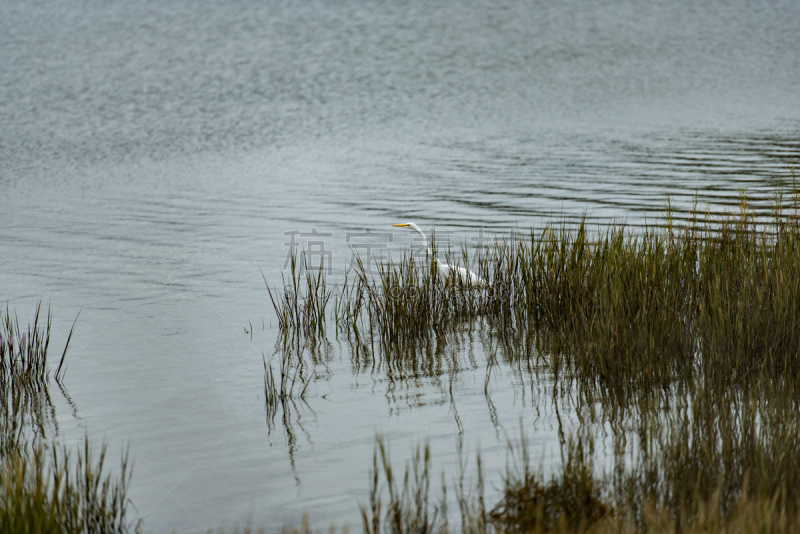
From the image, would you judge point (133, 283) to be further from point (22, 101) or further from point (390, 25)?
point (390, 25)

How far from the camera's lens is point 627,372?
15.2 ft

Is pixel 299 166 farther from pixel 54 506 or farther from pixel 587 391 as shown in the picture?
pixel 54 506

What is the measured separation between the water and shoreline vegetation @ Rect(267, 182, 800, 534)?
325 millimetres

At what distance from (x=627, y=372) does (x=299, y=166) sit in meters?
13.2

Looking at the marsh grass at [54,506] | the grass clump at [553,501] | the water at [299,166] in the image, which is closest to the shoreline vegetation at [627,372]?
the grass clump at [553,501]

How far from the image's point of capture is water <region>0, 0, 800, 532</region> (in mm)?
4555

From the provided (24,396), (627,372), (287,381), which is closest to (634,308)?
(627,372)

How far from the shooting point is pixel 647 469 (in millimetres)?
3311

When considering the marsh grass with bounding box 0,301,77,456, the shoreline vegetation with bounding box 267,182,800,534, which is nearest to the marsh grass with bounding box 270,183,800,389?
the shoreline vegetation with bounding box 267,182,800,534

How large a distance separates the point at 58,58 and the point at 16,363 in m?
27.6

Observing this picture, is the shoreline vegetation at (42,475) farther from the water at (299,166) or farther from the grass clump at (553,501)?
the grass clump at (553,501)

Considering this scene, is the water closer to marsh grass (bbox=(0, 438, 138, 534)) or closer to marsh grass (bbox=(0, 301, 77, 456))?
marsh grass (bbox=(0, 301, 77, 456))

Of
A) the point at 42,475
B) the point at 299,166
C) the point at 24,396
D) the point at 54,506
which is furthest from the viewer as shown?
the point at 299,166

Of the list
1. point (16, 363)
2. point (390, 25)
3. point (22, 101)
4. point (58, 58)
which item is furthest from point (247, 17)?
point (16, 363)
